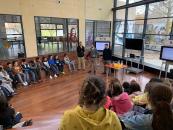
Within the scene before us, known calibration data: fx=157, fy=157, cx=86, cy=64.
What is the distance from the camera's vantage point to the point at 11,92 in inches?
194

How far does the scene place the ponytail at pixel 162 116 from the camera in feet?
3.59

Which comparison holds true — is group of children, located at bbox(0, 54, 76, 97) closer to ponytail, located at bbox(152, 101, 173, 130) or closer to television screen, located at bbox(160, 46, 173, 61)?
television screen, located at bbox(160, 46, 173, 61)

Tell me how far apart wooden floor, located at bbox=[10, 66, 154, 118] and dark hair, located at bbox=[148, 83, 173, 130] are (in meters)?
2.77

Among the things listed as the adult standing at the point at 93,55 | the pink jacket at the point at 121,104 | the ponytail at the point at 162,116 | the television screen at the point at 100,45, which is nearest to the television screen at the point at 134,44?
the television screen at the point at 100,45

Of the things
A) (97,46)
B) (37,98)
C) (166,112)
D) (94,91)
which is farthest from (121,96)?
(97,46)

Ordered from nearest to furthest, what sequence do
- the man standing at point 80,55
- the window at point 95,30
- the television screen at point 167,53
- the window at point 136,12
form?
the television screen at point 167,53, the window at point 136,12, the man standing at point 80,55, the window at point 95,30

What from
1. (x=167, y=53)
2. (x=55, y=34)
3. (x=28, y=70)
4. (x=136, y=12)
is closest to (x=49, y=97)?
(x=28, y=70)

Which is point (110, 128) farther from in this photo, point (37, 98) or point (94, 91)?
point (37, 98)

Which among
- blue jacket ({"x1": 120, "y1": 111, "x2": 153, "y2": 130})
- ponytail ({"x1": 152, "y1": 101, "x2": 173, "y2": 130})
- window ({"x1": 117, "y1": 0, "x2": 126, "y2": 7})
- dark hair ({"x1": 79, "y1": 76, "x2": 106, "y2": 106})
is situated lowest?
blue jacket ({"x1": 120, "y1": 111, "x2": 153, "y2": 130})

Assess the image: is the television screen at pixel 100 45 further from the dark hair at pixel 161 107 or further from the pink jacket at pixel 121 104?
the dark hair at pixel 161 107

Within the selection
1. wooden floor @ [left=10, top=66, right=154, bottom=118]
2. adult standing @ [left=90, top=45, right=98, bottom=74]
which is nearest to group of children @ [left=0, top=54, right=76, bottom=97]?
wooden floor @ [left=10, top=66, right=154, bottom=118]

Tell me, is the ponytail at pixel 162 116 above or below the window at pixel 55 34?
below

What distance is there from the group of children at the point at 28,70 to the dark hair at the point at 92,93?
4.21 metres

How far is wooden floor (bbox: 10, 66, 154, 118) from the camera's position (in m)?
4.01
